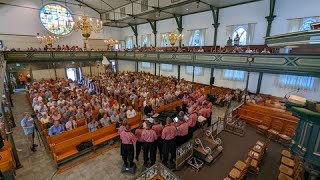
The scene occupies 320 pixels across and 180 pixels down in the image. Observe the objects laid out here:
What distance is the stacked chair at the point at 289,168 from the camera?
15.5 ft

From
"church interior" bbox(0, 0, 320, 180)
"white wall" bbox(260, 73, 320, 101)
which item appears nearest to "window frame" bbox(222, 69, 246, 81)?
"church interior" bbox(0, 0, 320, 180)

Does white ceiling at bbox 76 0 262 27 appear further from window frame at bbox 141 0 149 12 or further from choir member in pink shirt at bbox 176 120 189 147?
choir member in pink shirt at bbox 176 120 189 147

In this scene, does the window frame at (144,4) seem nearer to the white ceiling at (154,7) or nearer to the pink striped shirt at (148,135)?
the white ceiling at (154,7)

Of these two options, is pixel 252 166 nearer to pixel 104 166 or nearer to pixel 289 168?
pixel 289 168

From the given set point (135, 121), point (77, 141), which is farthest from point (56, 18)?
point (77, 141)

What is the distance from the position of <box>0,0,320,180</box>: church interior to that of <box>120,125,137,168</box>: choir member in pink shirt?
0.04m

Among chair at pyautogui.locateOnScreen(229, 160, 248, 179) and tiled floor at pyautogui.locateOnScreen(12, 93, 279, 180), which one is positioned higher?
chair at pyautogui.locateOnScreen(229, 160, 248, 179)

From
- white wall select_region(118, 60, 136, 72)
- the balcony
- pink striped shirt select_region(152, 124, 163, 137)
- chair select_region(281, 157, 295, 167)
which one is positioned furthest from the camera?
white wall select_region(118, 60, 136, 72)

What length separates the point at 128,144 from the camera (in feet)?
17.9

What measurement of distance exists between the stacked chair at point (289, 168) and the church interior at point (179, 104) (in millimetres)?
28

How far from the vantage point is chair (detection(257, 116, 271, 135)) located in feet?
26.3

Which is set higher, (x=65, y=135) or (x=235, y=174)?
(x=65, y=135)

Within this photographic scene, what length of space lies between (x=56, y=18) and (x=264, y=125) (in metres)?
24.9

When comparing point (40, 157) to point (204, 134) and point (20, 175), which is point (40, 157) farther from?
point (204, 134)
